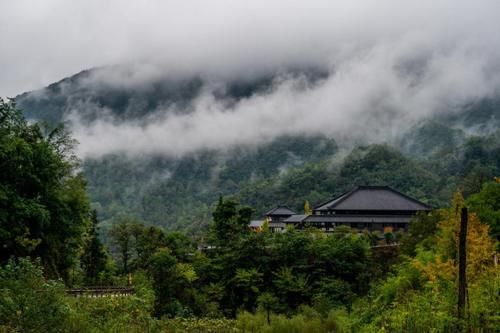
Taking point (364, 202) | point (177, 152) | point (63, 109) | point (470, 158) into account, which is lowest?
point (364, 202)

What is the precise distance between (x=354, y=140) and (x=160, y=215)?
214ft

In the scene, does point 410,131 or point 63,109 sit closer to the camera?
point 410,131

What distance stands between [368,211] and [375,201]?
2045 millimetres

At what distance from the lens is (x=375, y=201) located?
5481 cm

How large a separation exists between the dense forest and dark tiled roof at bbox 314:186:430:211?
33.1ft

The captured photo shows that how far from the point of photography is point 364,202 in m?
54.7

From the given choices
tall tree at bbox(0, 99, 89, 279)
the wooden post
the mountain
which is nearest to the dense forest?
tall tree at bbox(0, 99, 89, 279)

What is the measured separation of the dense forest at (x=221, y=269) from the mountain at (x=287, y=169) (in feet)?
82.3

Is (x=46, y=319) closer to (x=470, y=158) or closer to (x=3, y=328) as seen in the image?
(x=3, y=328)

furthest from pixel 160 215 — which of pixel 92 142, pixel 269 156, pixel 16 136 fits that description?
pixel 16 136

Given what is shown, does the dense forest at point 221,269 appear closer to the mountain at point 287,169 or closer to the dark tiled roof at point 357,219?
the dark tiled roof at point 357,219

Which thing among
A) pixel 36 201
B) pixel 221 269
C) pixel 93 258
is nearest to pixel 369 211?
pixel 221 269

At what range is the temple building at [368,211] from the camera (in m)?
51.8

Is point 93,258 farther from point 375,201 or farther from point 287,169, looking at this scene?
point 287,169
